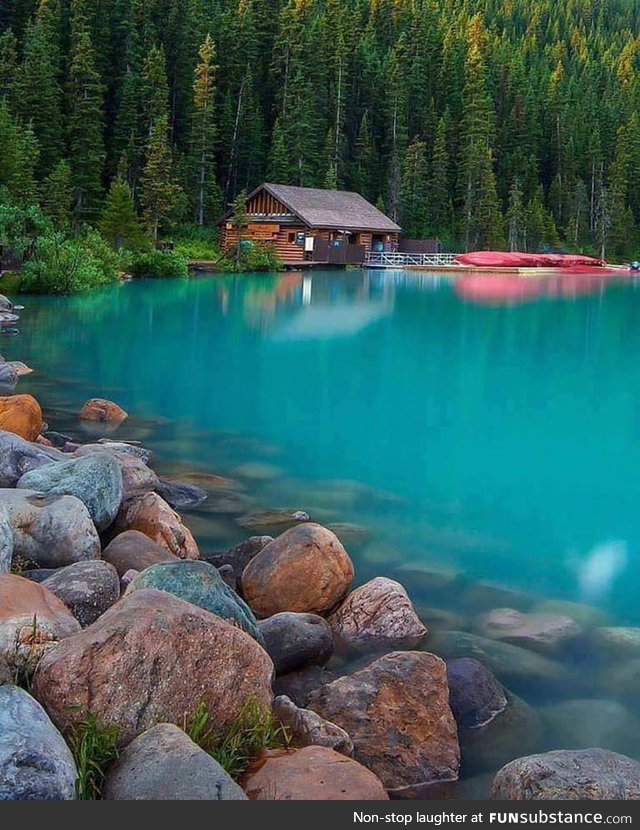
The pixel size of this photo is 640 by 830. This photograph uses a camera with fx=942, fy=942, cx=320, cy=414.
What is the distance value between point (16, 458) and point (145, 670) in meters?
5.08

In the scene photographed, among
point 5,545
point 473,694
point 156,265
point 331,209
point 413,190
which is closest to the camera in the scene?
point 5,545

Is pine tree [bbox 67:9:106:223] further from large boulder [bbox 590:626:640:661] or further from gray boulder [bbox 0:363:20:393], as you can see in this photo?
large boulder [bbox 590:626:640:661]

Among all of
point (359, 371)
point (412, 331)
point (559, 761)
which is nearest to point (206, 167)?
point (412, 331)

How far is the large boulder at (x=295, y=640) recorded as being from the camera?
20.4 ft

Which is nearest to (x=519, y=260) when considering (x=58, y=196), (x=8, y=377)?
(x=58, y=196)

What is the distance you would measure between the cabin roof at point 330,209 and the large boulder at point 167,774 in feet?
174

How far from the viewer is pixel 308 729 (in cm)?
511

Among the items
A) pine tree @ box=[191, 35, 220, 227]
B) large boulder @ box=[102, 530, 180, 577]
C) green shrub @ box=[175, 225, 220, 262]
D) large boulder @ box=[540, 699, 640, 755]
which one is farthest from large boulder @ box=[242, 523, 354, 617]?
pine tree @ box=[191, 35, 220, 227]

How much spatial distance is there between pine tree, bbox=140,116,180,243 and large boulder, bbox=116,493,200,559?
147ft

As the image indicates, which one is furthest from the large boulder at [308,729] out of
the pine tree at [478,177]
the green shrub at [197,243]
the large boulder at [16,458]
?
the pine tree at [478,177]

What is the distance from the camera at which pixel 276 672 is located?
20.2 feet

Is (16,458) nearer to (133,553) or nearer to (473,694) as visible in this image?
(133,553)

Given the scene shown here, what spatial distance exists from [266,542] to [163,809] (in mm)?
4493

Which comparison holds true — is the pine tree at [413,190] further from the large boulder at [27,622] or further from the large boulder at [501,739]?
the large boulder at [27,622]
